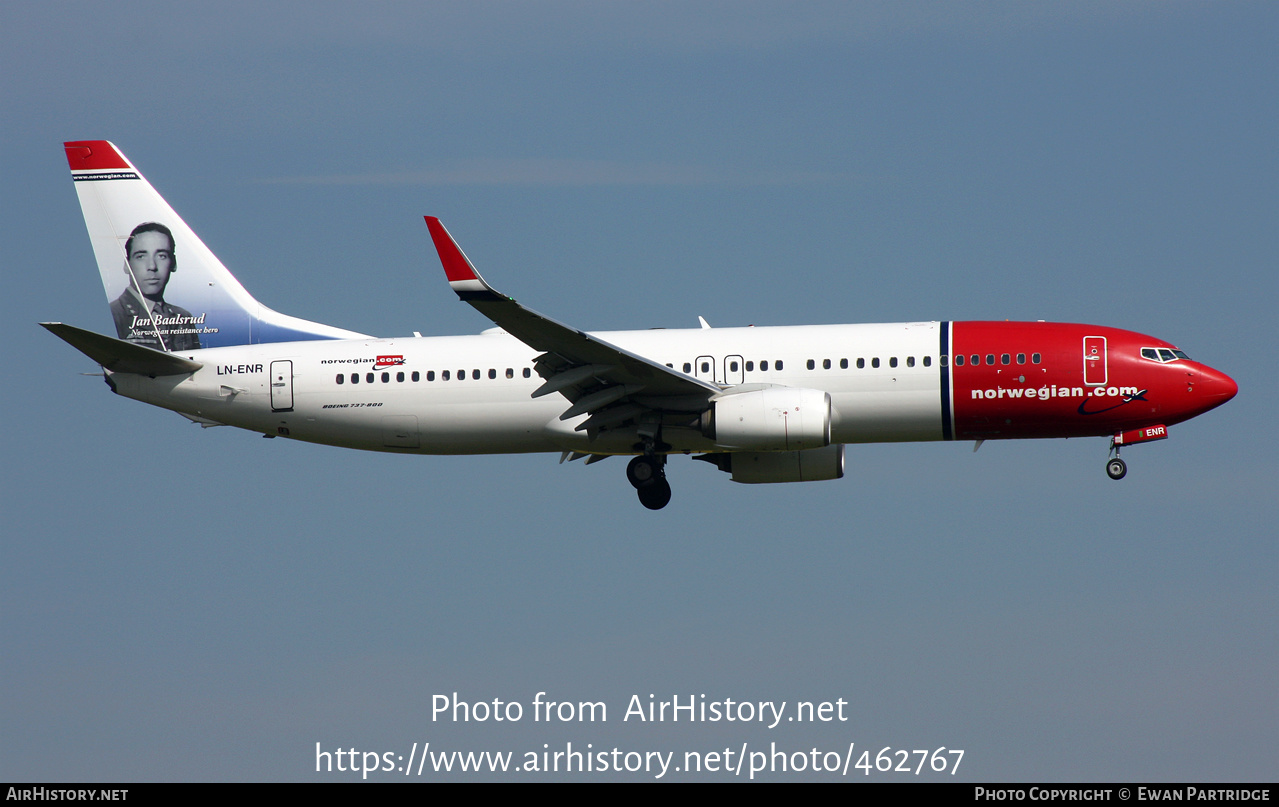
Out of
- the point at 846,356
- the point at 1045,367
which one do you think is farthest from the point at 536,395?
the point at 1045,367

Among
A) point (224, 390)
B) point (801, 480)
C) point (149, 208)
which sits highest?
point (149, 208)

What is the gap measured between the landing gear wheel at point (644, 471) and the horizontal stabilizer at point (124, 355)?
1146 cm

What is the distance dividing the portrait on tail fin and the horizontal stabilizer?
1316mm

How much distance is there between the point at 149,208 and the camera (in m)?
40.2

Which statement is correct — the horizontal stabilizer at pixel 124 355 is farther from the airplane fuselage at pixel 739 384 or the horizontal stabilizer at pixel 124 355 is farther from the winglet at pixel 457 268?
the winglet at pixel 457 268

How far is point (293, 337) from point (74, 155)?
8.60 metres

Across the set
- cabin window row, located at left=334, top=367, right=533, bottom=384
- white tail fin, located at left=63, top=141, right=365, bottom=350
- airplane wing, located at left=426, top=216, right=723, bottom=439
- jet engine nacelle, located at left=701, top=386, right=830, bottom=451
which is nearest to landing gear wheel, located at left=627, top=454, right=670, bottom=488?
airplane wing, located at left=426, top=216, right=723, bottom=439

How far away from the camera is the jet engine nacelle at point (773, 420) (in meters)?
33.0

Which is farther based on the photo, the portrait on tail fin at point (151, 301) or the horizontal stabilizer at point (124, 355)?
the portrait on tail fin at point (151, 301)

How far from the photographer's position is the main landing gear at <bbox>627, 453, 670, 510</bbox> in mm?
36156

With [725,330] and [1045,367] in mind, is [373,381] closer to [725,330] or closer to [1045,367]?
[725,330]

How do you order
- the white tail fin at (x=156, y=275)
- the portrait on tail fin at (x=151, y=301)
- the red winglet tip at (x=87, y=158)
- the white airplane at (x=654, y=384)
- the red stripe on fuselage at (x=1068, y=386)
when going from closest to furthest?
the white airplane at (x=654, y=384) → the red stripe on fuselage at (x=1068, y=386) → the white tail fin at (x=156, y=275) → the portrait on tail fin at (x=151, y=301) → the red winglet tip at (x=87, y=158)

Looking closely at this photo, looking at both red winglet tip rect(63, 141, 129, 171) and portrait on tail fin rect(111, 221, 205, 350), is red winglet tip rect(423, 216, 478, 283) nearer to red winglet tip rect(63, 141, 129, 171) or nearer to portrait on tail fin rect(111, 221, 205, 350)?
portrait on tail fin rect(111, 221, 205, 350)

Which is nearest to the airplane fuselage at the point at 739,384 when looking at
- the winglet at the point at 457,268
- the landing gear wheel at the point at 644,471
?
the landing gear wheel at the point at 644,471
